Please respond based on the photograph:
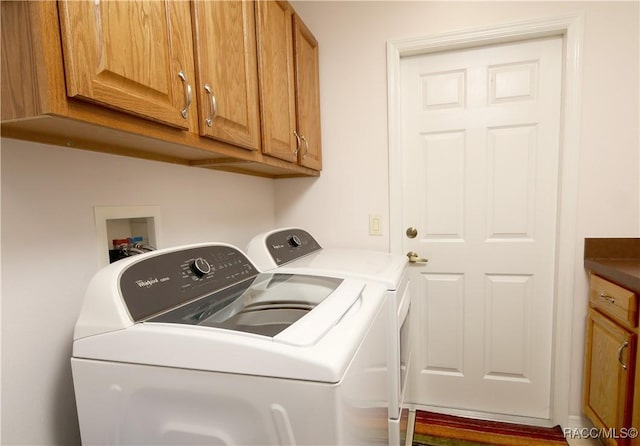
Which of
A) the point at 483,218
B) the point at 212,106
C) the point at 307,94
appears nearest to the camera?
the point at 212,106

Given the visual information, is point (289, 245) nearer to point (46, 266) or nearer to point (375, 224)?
point (375, 224)

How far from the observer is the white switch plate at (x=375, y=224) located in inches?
76.3

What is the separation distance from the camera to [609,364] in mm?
A: 1455

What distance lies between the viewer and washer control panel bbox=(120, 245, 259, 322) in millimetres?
735

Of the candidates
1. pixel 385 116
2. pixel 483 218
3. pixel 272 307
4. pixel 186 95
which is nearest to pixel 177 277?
pixel 272 307

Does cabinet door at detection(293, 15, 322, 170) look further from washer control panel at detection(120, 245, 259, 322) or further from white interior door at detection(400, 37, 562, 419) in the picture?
washer control panel at detection(120, 245, 259, 322)

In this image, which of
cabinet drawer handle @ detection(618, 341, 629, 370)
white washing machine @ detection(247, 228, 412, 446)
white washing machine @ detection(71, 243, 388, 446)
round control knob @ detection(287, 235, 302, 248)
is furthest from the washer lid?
cabinet drawer handle @ detection(618, 341, 629, 370)

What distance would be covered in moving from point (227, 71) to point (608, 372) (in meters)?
2.00

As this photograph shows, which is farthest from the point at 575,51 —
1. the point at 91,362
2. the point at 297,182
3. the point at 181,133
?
the point at 91,362

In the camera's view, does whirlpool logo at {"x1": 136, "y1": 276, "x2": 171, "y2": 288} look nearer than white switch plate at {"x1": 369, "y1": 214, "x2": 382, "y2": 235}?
Yes

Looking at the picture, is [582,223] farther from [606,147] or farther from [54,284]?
[54,284]

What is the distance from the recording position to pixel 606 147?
1.60m

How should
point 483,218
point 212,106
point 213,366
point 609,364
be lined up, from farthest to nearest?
point 483,218 → point 609,364 → point 212,106 → point 213,366

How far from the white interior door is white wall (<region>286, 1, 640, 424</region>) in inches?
5.1
